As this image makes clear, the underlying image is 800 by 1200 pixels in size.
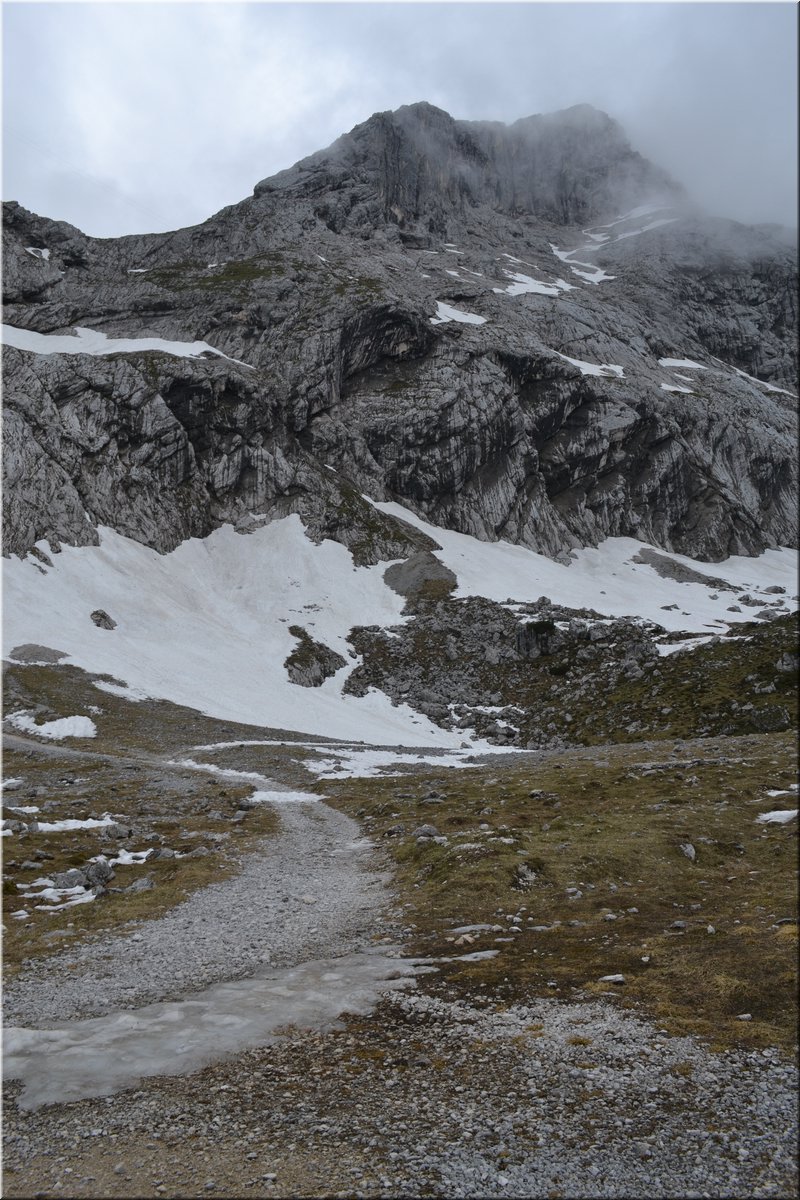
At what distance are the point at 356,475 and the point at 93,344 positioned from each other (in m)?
64.0

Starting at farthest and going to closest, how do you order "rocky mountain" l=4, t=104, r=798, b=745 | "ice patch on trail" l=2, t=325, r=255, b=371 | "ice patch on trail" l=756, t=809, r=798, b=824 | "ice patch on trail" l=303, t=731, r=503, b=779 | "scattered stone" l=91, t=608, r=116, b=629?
"ice patch on trail" l=2, t=325, r=255, b=371, "scattered stone" l=91, t=608, r=116, b=629, "rocky mountain" l=4, t=104, r=798, b=745, "ice patch on trail" l=303, t=731, r=503, b=779, "ice patch on trail" l=756, t=809, r=798, b=824

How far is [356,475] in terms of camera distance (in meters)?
144

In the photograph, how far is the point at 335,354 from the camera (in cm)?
15450

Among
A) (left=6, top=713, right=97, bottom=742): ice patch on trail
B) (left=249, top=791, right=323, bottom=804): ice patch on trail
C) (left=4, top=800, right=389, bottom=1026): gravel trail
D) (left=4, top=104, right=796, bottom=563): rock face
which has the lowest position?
(left=249, top=791, right=323, bottom=804): ice patch on trail

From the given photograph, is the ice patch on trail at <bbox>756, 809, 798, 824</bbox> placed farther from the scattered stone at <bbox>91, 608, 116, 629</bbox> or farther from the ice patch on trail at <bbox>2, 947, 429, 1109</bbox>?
the scattered stone at <bbox>91, 608, 116, 629</bbox>

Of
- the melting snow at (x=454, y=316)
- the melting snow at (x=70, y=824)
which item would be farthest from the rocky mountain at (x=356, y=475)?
the melting snow at (x=70, y=824)

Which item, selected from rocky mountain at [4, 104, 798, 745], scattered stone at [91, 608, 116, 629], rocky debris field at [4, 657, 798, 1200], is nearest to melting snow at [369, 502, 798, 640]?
rocky mountain at [4, 104, 798, 745]

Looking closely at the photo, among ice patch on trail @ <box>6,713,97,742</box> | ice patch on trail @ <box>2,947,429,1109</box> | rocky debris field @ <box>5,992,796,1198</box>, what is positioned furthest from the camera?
ice patch on trail @ <box>6,713,97,742</box>

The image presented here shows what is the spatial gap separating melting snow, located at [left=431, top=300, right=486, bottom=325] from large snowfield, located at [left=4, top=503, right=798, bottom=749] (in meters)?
59.6

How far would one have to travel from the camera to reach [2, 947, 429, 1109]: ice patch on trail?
34.6 feet

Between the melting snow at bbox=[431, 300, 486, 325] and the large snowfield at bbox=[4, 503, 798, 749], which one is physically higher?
the melting snow at bbox=[431, 300, 486, 325]

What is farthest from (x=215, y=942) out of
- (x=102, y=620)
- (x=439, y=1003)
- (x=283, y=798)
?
(x=102, y=620)

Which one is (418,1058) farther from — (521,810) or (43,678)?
(43,678)

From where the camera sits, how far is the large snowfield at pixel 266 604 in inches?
3236
